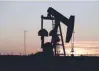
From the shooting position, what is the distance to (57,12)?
174ft

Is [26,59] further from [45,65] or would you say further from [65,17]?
[65,17]

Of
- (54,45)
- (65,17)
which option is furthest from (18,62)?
(65,17)

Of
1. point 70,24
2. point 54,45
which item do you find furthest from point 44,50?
point 70,24

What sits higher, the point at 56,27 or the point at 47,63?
the point at 56,27

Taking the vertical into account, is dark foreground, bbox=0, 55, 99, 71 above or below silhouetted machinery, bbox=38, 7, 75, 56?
below

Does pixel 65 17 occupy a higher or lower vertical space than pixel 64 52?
higher

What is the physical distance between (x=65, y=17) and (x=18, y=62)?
9031mm

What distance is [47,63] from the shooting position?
52.0m

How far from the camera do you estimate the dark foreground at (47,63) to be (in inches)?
2018

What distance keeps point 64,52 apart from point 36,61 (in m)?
4.44

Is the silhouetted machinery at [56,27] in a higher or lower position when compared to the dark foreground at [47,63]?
higher

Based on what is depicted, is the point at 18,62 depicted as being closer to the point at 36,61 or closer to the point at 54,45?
the point at 36,61

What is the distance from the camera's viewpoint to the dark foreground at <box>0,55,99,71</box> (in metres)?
51.2

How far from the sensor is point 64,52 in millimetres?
53906
